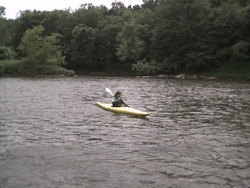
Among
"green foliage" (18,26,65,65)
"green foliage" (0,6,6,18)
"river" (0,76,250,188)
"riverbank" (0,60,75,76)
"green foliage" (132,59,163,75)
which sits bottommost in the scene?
"river" (0,76,250,188)

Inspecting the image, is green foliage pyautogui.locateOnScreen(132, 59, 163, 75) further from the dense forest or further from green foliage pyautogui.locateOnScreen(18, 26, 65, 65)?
green foliage pyautogui.locateOnScreen(18, 26, 65, 65)

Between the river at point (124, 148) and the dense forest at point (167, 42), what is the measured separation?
32.3 metres

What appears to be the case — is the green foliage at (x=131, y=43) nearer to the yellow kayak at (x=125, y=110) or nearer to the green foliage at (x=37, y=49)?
the green foliage at (x=37, y=49)

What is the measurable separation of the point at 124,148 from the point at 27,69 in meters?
41.0

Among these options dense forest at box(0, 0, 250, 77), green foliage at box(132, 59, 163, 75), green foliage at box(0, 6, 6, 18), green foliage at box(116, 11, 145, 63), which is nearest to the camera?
dense forest at box(0, 0, 250, 77)

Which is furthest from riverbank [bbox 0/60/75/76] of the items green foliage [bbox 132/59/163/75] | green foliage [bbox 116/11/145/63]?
green foliage [bbox 116/11/145/63]

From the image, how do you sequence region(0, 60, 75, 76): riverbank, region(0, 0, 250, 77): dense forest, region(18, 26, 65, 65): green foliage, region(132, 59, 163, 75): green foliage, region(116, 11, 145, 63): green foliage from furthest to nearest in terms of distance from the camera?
region(116, 11, 145, 63): green foliage → region(132, 59, 163, 75): green foliage → region(18, 26, 65, 65): green foliage → region(0, 60, 75, 76): riverbank → region(0, 0, 250, 77): dense forest

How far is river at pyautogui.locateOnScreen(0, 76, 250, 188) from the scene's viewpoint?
6.66 meters

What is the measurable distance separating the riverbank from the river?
3241 centimetres

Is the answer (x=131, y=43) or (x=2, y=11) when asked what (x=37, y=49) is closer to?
(x=131, y=43)

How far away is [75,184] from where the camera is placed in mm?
6410

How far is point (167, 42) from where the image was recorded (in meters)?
51.2

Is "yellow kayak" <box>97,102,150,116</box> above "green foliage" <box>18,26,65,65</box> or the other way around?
the other way around

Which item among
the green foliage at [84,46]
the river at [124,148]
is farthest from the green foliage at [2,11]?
the river at [124,148]
